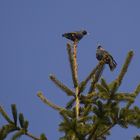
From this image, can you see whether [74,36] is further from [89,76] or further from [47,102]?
[47,102]

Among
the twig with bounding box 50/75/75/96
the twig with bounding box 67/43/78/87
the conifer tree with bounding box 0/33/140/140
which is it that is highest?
the twig with bounding box 67/43/78/87

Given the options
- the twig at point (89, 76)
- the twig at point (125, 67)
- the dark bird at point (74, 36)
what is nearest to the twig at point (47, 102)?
the twig at point (89, 76)

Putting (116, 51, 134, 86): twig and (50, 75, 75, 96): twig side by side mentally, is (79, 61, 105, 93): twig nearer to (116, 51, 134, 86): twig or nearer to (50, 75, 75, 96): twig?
(50, 75, 75, 96): twig

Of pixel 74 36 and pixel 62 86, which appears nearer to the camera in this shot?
pixel 62 86

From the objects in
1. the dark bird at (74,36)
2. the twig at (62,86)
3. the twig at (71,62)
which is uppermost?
the dark bird at (74,36)

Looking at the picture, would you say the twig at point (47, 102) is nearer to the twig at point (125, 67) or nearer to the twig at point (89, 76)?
the twig at point (89, 76)

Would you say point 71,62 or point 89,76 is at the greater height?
point 71,62

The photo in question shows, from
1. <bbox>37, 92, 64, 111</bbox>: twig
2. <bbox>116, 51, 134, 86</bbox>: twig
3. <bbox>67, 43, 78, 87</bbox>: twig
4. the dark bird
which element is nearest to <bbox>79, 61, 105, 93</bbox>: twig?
<bbox>67, 43, 78, 87</bbox>: twig

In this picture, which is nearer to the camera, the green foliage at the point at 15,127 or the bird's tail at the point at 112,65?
the green foliage at the point at 15,127

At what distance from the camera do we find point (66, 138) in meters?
6.42

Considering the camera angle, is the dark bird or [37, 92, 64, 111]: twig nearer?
[37, 92, 64, 111]: twig

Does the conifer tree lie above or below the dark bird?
below

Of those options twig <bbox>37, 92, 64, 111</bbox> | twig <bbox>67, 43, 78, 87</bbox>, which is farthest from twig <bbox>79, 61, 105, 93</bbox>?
twig <bbox>37, 92, 64, 111</bbox>

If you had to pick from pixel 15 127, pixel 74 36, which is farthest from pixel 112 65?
pixel 15 127
